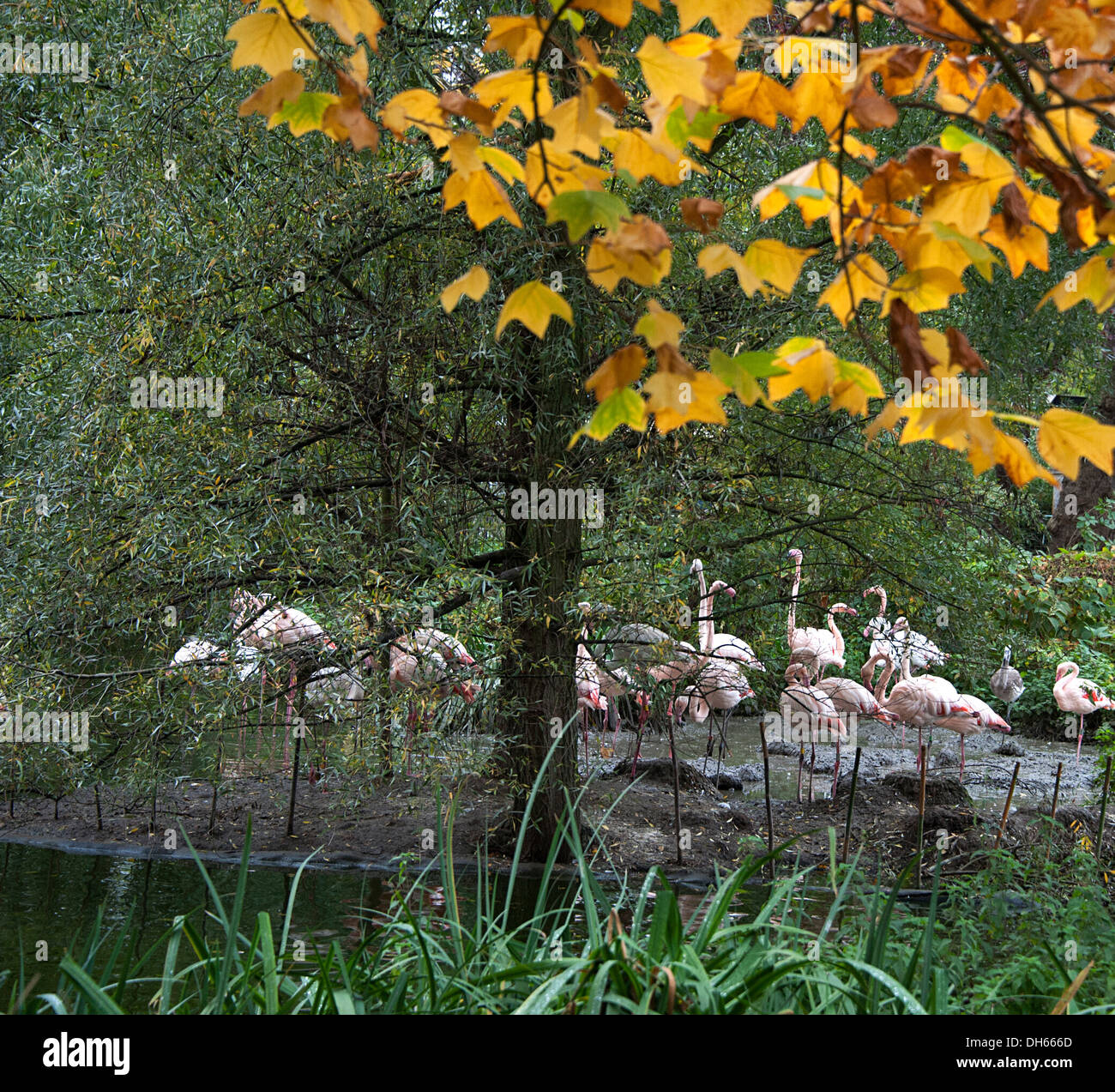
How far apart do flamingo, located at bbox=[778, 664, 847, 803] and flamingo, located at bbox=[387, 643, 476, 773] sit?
2.83 meters

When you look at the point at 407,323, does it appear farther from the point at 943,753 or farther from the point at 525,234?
the point at 943,753

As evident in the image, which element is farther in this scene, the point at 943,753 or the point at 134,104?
the point at 943,753

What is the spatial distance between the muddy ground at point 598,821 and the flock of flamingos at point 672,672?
17.3 inches

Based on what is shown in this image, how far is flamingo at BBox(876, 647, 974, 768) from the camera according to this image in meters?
8.22

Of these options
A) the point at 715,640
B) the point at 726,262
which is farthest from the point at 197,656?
the point at 726,262

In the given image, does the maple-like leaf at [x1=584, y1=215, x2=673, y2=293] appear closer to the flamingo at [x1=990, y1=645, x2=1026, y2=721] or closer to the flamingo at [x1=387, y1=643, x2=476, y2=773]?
the flamingo at [x1=387, y1=643, x2=476, y2=773]

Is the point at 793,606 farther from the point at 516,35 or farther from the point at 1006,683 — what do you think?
the point at 516,35

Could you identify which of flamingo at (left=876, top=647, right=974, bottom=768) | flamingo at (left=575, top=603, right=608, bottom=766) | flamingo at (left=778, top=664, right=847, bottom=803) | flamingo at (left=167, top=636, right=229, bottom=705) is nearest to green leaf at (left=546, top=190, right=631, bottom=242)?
flamingo at (left=575, top=603, right=608, bottom=766)

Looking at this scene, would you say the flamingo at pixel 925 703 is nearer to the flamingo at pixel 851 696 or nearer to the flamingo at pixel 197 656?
the flamingo at pixel 851 696

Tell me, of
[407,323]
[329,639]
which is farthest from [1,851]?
[407,323]

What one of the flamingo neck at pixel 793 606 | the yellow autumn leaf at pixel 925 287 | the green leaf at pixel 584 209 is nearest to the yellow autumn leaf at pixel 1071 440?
the yellow autumn leaf at pixel 925 287

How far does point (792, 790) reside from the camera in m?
8.73

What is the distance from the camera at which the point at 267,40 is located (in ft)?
6.07

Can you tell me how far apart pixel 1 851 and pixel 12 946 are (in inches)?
75.9
